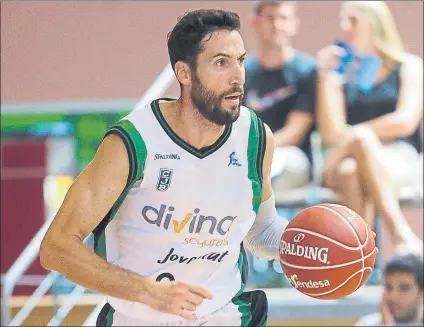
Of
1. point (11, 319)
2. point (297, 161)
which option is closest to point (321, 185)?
point (297, 161)

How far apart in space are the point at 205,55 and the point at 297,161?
7.75 feet

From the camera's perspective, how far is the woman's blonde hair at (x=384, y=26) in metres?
5.10

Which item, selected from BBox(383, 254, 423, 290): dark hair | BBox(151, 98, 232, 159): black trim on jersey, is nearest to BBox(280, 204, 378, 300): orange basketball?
BBox(151, 98, 232, 159): black trim on jersey

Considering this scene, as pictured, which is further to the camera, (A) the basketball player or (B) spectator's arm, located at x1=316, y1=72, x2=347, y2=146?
(B) spectator's arm, located at x1=316, y1=72, x2=347, y2=146

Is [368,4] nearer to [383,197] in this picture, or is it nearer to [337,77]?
[337,77]

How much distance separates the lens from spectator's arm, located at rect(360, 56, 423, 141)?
5082 millimetres

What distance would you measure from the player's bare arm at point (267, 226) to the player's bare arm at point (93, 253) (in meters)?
0.54

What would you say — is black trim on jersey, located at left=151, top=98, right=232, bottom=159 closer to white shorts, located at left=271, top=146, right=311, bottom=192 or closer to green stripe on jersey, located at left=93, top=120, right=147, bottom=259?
green stripe on jersey, located at left=93, top=120, right=147, bottom=259

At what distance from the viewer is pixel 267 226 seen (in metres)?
2.97

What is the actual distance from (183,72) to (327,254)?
72 cm

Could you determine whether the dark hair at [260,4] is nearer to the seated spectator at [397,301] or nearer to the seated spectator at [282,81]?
the seated spectator at [282,81]

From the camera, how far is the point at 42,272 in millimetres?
5113

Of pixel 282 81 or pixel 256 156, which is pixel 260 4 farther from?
pixel 256 156

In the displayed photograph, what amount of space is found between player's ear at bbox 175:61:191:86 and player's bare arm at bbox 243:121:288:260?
1.11ft
